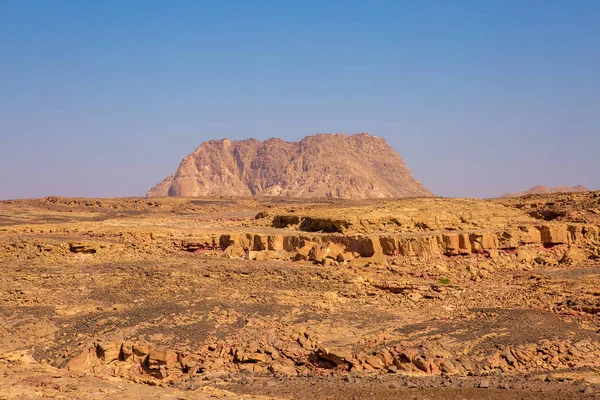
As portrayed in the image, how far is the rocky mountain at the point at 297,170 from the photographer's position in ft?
332

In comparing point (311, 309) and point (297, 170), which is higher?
point (297, 170)

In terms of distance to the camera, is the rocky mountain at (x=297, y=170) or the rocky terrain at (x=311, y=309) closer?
the rocky terrain at (x=311, y=309)

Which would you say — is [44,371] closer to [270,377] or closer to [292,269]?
[270,377]

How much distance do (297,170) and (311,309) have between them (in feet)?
283

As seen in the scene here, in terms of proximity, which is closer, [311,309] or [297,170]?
[311,309]

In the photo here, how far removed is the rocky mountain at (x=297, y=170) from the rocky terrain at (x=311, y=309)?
6784cm

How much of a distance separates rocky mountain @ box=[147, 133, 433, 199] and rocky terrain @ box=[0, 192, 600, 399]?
67842 mm

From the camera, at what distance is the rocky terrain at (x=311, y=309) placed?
57.2 ft

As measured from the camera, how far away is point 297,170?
108 meters

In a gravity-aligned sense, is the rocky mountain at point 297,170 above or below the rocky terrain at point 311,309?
above

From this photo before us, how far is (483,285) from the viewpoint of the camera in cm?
2491

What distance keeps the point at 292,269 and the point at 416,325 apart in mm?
5036

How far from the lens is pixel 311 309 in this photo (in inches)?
861

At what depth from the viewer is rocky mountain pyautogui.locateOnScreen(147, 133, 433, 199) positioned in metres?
101
